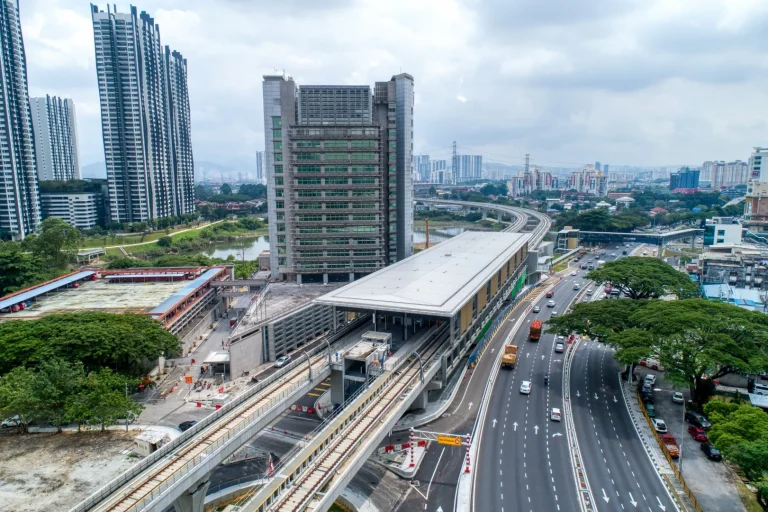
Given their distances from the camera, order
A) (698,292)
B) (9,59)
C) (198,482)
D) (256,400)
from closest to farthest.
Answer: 1. (198,482)
2. (256,400)
3. (698,292)
4. (9,59)

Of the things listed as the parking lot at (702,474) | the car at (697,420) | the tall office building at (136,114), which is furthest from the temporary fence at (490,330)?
the tall office building at (136,114)

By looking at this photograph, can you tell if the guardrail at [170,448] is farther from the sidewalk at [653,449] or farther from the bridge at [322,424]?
the sidewalk at [653,449]

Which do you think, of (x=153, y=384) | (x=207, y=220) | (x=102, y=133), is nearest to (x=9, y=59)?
(x=102, y=133)

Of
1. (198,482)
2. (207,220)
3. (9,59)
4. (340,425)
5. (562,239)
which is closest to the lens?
(198,482)

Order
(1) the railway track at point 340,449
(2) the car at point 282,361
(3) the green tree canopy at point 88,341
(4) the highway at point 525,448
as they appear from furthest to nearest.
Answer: (2) the car at point 282,361
(3) the green tree canopy at point 88,341
(4) the highway at point 525,448
(1) the railway track at point 340,449

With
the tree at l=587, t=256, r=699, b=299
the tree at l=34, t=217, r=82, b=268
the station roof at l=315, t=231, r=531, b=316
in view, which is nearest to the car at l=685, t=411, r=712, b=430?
the station roof at l=315, t=231, r=531, b=316

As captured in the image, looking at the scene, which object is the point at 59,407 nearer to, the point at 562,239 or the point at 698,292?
the point at 698,292
